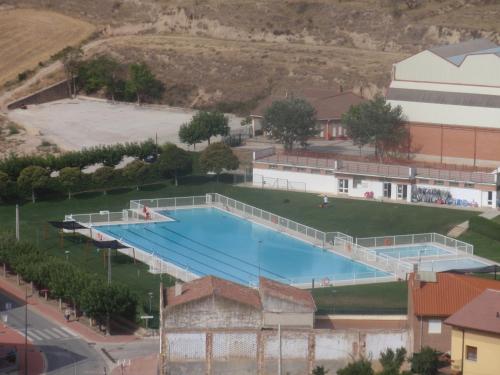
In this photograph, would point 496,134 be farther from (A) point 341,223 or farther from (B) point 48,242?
(B) point 48,242

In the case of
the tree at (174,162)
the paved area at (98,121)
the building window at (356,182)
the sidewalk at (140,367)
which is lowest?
the sidewalk at (140,367)

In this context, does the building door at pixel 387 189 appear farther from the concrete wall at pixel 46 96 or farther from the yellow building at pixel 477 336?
the concrete wall at pixel 46 96

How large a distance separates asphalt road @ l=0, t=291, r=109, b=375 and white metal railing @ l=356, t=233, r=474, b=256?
16.9 m

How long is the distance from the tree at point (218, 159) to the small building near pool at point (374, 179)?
131 cm

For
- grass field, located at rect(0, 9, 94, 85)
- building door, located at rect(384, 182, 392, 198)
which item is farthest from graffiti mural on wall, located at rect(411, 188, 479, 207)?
grass field, located at rect(0, 9, 94, 85)

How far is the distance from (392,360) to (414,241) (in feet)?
70.4

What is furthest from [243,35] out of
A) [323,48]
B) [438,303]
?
[438,303]

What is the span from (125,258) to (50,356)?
13.0 metres

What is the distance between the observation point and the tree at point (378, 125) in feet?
277

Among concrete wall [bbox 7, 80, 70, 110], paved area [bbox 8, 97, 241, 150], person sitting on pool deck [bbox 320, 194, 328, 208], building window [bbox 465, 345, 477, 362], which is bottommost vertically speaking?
building window [bbox 465, 345, 477, 362]

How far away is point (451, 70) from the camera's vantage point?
280 ft

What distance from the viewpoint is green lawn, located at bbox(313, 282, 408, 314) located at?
191 ft

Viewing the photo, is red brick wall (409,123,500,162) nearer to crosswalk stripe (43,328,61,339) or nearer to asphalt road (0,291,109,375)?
asphalt road (0,291,109,375)

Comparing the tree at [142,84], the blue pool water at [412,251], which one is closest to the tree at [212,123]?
the tree at [142,84]
